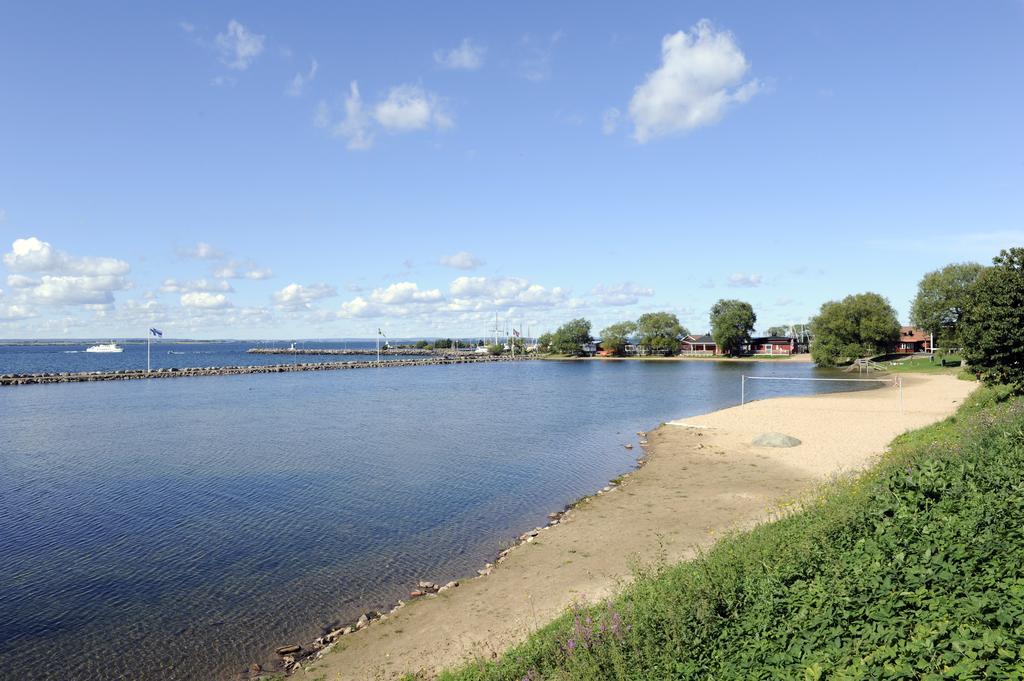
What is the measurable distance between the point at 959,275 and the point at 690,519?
309 ft

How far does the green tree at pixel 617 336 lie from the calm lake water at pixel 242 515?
11864 centimetres

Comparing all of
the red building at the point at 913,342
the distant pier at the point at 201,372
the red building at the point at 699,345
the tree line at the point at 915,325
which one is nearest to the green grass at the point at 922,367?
the tree line at the point at 915,325

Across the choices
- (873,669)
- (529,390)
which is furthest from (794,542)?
(529,390)

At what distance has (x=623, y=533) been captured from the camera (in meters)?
19.9

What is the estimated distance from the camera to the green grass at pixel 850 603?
6676 mm

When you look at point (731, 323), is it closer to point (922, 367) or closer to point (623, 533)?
point (922, 367)

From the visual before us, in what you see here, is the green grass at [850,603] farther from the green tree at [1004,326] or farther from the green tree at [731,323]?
the green tree at [731,323]

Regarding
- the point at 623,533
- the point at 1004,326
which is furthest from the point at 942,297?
the point at 623,533

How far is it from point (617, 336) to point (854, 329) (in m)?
73.9

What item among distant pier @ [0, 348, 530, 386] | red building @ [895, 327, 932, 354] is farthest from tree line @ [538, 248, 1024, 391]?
distant pier @ [0, 348, 530, 386]

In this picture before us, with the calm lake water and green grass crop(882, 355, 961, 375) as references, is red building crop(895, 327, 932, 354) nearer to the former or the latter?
green grass crop(882, 355, 961, 375)

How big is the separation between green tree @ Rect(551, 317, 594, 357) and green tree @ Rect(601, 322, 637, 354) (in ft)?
22.7

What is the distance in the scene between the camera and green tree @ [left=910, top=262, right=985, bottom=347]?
287 ft

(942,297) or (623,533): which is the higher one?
(942,297)
